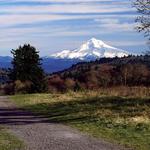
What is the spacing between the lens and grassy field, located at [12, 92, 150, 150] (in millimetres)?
16484

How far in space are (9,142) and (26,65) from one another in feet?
180

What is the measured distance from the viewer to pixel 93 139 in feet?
51.5

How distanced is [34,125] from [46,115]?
4240mm

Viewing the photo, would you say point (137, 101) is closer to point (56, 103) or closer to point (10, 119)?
point (56, 103)

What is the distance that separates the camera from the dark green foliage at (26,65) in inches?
2672

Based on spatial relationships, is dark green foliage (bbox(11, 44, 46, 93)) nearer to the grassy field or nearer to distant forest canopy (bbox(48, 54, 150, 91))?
distant forest canopy (bbox(48, 54, 150, 91))

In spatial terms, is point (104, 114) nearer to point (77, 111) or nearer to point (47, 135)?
point (77, 111)

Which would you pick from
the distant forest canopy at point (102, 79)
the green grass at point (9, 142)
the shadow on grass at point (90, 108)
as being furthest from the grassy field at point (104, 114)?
the distant forest canopy at point (102, 79)

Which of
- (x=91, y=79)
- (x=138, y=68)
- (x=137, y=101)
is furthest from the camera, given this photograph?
(x=91, y=79)

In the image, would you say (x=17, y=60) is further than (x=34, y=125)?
Yes

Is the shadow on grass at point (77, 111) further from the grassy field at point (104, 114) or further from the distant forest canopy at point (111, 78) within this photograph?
the distant forest canopy at point (111, 78)

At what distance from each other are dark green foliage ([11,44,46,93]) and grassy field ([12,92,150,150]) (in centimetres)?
3347

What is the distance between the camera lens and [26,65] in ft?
230

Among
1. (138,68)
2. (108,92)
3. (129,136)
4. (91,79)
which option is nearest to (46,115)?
(129,136)
